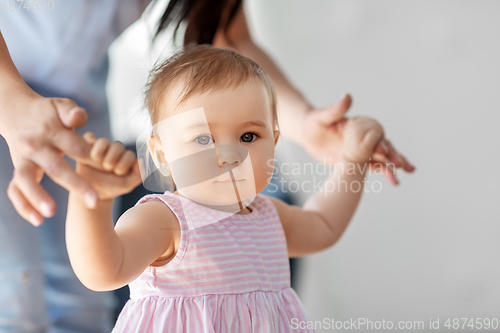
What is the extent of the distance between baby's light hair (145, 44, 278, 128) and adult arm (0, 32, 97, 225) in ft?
0.31

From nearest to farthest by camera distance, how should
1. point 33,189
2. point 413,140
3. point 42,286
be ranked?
point 33,189 → point 42,286 → point 413,140

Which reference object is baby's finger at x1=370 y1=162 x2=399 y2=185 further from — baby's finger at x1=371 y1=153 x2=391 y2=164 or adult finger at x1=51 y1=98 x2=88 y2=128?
adult finger at x1=51 y1=98 x2=88 y2=128

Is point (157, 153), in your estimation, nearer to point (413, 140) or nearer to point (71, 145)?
point (71, 145)

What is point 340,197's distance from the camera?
568 millimetres

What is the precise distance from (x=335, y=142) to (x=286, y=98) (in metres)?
0.14

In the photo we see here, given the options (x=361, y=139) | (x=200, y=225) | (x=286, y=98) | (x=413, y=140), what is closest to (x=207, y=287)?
(x=200, y=225)

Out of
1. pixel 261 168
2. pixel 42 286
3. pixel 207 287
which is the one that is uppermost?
pixel 261 168

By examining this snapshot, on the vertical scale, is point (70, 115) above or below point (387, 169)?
above

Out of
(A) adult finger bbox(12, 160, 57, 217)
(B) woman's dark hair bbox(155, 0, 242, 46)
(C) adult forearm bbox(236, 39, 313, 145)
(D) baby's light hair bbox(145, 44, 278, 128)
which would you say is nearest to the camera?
(A) adult finger bbox(12, 160, 57, 217)

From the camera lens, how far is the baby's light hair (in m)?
0.35

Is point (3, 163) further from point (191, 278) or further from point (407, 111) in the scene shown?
point (407, 111)

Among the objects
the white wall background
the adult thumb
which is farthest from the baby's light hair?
the white wall background

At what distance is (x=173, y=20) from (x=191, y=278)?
32cm

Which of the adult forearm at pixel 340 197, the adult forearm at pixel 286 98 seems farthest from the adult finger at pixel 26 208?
the adult forearm at pixel 286 98
